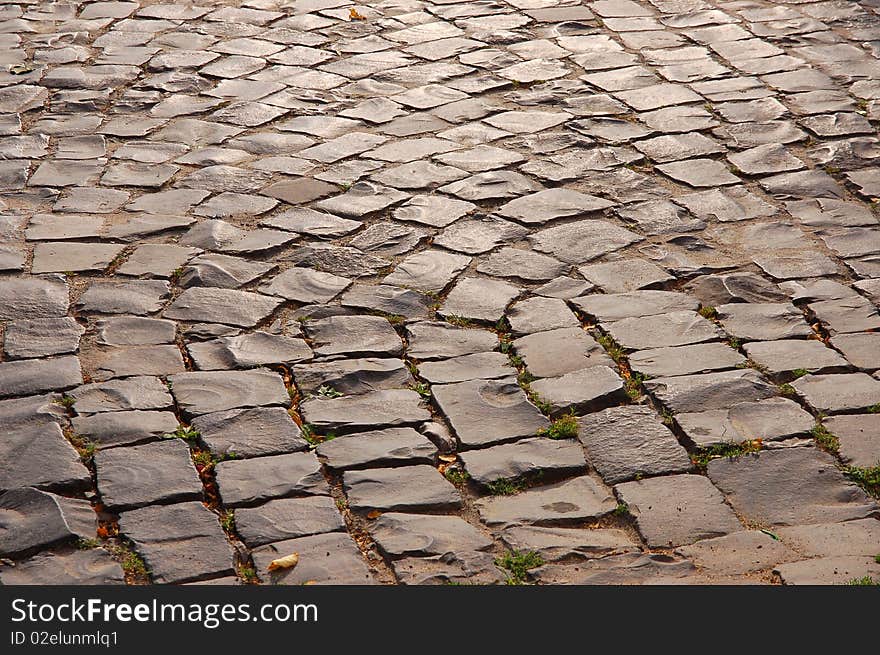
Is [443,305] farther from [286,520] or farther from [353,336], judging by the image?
[286,520]

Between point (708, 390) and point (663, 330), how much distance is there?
47 centimetres

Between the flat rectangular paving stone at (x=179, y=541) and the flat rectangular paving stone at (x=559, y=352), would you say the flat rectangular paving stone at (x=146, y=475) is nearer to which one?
the flat rectangular paving stone at (x=179, y=541)

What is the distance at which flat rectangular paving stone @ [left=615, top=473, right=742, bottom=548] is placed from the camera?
3.38m

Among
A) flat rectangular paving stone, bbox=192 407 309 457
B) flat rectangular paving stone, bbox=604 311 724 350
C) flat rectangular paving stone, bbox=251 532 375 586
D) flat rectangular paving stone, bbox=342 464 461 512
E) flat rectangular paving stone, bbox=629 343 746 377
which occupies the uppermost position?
flat rectangular paving stone, bbox=629 343 746 377

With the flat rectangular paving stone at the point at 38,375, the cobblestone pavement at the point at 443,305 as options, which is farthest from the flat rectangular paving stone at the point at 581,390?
the flat rectangular paving stone at the point at 38,375

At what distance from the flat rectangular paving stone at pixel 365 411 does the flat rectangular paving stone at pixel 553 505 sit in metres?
0.52

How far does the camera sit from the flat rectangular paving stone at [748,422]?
3795 mm

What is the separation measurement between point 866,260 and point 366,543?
2.78 meters

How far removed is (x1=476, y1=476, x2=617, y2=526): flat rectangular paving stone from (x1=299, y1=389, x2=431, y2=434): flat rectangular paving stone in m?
0.52

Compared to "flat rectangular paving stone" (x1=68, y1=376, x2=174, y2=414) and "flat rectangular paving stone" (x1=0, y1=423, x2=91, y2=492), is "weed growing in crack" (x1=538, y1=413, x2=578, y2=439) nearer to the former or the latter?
"flat rectangular paving stone" (x1=68, y1=376, x2=174, y2=414)

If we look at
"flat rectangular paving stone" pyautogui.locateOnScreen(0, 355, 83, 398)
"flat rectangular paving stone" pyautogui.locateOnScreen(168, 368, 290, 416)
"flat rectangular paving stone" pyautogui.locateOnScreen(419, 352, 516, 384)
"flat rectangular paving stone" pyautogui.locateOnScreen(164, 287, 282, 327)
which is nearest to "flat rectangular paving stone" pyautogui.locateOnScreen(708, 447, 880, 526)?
"flat rectangular paving stone" pyautogui.locateOnScreen(419, 352, 516, 384)

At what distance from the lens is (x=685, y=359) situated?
4246 mm

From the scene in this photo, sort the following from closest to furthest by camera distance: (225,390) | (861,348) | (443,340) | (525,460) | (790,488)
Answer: (790,488)
(525,460)
(225,390)
(861,348)
(443,340)

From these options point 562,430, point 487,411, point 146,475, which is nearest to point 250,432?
point 146,475
